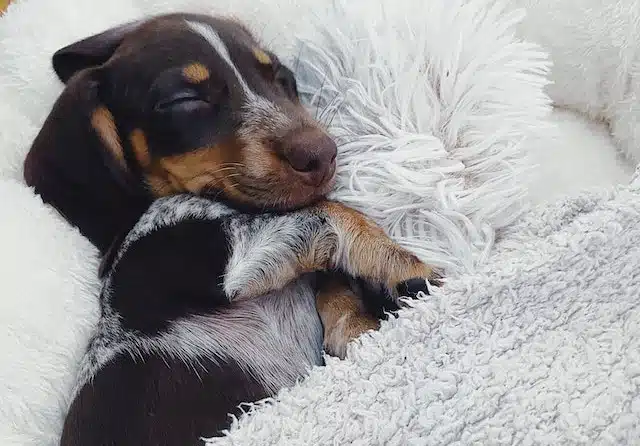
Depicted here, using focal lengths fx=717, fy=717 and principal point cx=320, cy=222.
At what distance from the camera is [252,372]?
129 cm

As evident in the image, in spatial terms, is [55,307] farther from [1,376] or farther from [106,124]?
[106,124]

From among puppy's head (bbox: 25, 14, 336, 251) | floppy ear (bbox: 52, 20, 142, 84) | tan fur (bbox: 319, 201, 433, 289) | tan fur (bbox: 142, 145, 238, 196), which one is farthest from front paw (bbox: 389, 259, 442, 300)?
floppy ear (bbox: 52, 20, 142, 84)

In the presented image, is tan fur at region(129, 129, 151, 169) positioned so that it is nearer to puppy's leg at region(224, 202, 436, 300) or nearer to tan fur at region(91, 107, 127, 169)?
tan fur at region(91, 107, 127, 169)

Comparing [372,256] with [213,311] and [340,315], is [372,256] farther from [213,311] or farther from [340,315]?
[213,311]

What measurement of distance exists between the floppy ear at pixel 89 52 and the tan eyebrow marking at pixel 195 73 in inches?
10.9

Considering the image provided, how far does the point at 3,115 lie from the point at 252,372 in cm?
97

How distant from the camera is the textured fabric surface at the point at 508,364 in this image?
1.00m

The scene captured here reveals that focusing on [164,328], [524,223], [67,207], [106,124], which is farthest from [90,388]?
[524,223]

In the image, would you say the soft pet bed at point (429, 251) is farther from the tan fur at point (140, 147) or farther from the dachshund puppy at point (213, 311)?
the tan fur at point (140, 147)

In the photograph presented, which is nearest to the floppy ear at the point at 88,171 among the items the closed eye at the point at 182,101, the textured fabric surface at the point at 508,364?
the closed eye at the point at 182,101

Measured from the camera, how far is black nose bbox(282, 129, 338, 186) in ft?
4.35

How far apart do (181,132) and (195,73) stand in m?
0.12

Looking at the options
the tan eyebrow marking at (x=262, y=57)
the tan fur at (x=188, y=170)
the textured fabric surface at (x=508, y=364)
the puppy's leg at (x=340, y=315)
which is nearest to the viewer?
the textured fabric surface at (x=508, y=364)

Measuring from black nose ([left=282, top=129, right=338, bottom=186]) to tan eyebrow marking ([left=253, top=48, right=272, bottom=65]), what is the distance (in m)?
0.25
